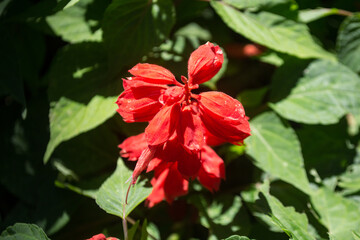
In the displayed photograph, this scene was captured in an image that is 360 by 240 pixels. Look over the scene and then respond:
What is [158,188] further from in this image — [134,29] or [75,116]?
[134,29]

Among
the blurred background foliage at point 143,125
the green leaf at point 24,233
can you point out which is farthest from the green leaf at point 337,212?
the green leaf at point 24,233

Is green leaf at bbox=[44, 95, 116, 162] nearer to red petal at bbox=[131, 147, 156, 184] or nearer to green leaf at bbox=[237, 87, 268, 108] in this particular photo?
red petal at bbox=[131, 147, 156, 184]

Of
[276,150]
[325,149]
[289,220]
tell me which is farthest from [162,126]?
[325,149]

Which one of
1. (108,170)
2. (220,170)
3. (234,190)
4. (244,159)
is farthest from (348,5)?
(108,170)

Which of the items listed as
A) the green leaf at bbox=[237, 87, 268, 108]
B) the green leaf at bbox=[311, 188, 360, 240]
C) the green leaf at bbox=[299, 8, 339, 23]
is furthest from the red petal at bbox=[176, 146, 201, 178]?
the green leaf at bbox=[299, 8, 339, 23]

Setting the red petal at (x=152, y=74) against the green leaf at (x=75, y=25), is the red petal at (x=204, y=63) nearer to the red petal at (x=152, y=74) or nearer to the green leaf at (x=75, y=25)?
the red petal at (x=152, y=74)

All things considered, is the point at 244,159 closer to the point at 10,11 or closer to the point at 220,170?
the point at 220,170

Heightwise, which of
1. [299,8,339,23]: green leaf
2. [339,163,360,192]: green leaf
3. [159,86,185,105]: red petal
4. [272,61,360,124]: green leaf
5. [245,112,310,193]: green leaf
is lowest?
[339,163,360,192]: green leaf
